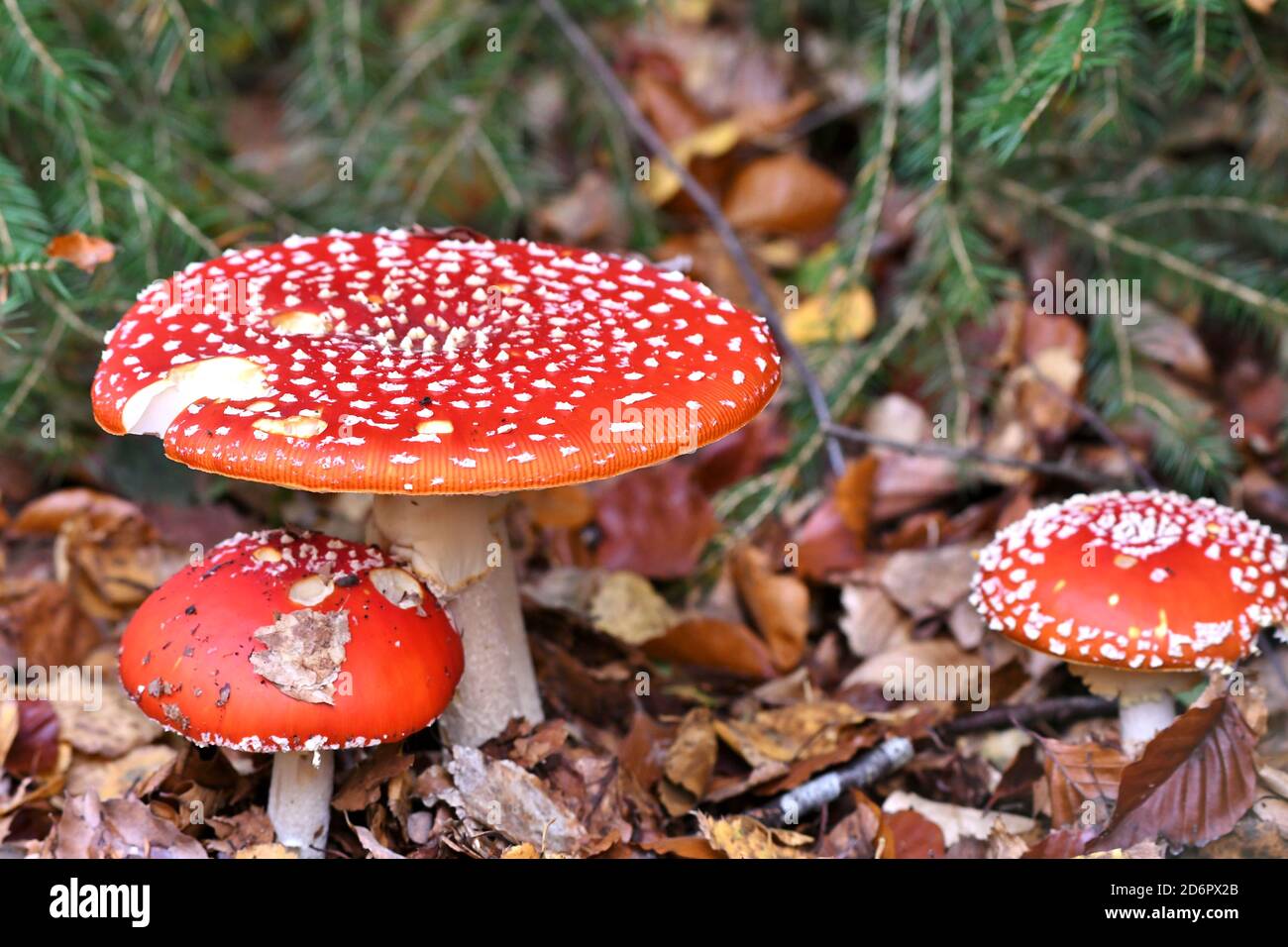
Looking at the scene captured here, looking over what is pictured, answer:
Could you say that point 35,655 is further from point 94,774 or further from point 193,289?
point 193,289

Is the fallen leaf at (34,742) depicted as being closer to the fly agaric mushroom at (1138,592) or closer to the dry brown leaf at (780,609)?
the dry brown leaf at (780,609)

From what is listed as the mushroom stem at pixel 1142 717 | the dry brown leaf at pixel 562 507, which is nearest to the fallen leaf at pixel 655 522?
the dry brown leaf at pixel 562 507

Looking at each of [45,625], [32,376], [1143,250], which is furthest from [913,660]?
[32,376]

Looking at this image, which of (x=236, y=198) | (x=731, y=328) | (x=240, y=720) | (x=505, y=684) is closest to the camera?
(x=240, y=720)

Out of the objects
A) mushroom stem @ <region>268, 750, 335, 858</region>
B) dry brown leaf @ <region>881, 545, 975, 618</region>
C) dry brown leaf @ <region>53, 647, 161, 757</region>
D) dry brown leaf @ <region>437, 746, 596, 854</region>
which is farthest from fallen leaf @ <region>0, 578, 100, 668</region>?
dry brown leaf @ <region>881, 545, 975, 618</region>

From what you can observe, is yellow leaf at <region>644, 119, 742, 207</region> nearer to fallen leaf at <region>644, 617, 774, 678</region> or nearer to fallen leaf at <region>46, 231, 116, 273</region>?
fallen leaf at <region>644, 617, 774, 678</region>
